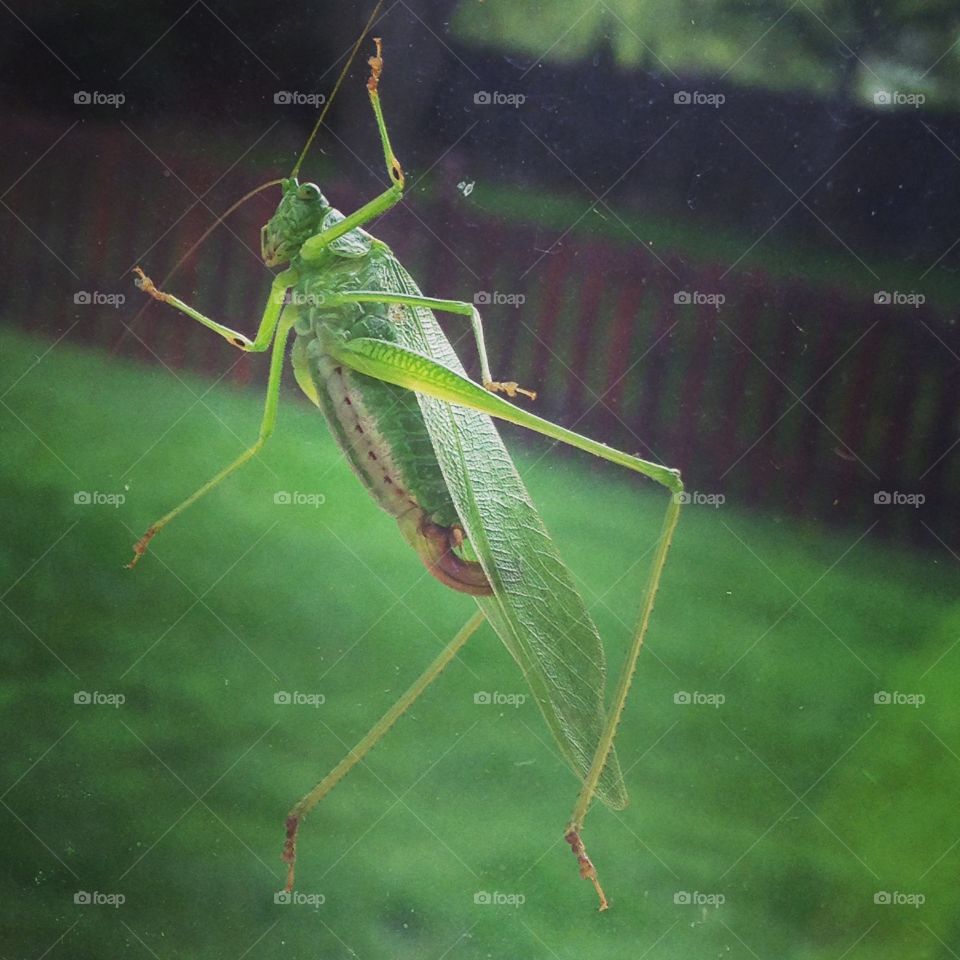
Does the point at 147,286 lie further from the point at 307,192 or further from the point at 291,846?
the point at 291,846

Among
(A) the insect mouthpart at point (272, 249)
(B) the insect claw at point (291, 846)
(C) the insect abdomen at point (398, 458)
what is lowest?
(B) the insect claw at point (291, 846)

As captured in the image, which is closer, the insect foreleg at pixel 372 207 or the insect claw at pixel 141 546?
the insect foreleg at pixel 372 207

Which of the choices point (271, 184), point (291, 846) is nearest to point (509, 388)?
point (271, 184)

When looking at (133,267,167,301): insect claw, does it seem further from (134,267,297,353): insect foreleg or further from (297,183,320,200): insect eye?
(297,183,320,200): insect eye

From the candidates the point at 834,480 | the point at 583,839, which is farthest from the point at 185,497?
the point at 834,480

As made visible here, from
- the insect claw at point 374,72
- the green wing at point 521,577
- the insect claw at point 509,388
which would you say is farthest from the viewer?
the insect claw at point 509,388

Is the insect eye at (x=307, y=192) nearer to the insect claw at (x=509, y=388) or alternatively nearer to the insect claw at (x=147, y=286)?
the insect claw at (x=147, y=286)

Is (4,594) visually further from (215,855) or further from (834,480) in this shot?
(834,480)

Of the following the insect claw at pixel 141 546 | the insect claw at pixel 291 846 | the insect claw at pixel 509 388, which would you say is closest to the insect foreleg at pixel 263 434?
the insect claw at pixel 141 546

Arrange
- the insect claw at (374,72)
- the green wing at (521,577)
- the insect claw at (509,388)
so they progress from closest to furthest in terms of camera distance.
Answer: the green wing at (521,577) → the insect claw at (374,72) → the insect claw at (509,388)
